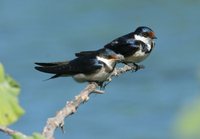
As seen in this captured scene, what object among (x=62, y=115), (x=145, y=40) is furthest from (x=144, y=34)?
(x=62, y=115)

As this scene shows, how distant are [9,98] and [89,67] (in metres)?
2.41

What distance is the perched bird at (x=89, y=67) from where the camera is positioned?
345 centimetres

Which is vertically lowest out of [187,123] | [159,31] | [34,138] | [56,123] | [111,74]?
[187,123]

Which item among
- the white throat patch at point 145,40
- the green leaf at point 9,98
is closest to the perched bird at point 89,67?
the white throat patch at point 145,40

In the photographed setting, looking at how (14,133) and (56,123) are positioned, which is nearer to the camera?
(14,133)

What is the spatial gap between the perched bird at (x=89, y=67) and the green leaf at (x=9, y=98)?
218cm

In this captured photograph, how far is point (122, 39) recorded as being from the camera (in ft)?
13.3

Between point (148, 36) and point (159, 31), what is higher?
point (159, 31)

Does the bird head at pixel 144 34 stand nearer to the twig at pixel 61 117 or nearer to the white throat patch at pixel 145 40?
the white throat patch at pixel 145 40

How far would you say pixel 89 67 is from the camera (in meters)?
3.59

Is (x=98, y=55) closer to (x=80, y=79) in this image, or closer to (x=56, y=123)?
(x=80, y=79)

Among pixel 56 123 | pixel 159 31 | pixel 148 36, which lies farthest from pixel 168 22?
pixel 56 123

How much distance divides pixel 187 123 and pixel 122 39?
313 cm

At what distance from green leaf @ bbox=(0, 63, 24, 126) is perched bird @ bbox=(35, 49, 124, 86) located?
7.15 feet
